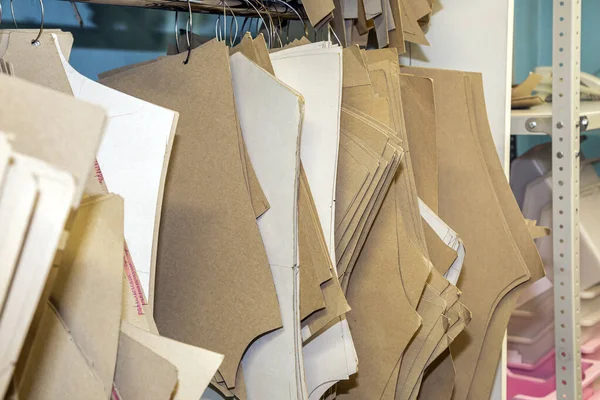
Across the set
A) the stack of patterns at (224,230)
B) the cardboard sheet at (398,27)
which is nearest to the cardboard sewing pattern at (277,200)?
the stack of patterns at (224,230)

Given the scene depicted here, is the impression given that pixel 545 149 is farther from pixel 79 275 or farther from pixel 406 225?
pixel 79 275

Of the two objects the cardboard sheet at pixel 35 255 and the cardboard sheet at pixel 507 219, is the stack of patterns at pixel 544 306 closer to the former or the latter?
the cardboard sheet at pixel 507 219

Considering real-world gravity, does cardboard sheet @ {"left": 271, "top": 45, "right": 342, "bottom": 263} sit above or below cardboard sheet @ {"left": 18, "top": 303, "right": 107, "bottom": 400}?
above

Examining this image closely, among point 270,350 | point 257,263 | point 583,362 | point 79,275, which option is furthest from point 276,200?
point 583,362

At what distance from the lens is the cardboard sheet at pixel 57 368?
1.65ft

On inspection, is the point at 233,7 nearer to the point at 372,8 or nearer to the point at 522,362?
the point at 372,8

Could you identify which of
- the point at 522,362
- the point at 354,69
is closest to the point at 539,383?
the point at 522,362

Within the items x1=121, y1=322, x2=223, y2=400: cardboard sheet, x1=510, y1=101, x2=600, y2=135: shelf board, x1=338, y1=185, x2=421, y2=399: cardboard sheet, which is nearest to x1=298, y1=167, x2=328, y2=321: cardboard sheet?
x1=338, y1=185, x2=421, y2=399: cardboard sheet

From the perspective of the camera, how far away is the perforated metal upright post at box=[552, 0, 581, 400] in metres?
1.36

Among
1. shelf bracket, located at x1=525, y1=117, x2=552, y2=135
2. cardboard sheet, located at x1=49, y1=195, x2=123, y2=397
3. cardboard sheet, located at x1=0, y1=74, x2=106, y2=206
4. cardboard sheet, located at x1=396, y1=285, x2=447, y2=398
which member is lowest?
cardboard sheet, located at x1=396, y1=285, x2=447, y2=398

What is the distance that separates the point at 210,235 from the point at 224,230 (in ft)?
0.07

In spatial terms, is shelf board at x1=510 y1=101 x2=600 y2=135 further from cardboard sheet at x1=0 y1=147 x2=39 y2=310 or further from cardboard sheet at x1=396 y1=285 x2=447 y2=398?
cardboard sheet at x1=0 y1=147 x2=39 y2=310

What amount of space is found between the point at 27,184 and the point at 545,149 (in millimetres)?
1879

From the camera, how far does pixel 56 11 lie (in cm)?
103
